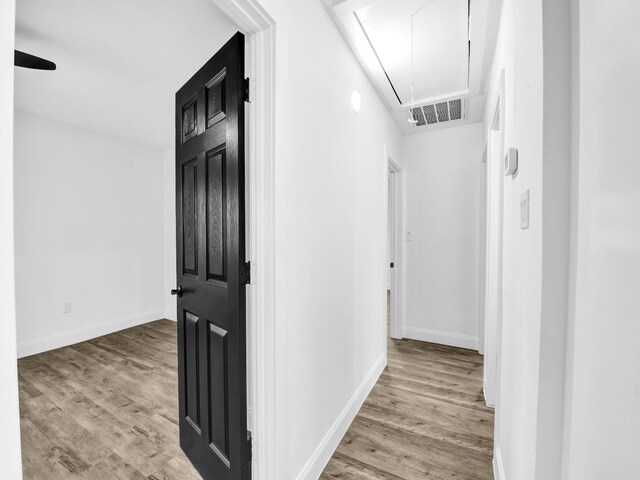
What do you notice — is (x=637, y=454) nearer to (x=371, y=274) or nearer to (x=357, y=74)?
(x=371, y=274)

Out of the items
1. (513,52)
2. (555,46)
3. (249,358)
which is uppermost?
(513,52)

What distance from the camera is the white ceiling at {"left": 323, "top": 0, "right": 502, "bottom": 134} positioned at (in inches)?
67.8

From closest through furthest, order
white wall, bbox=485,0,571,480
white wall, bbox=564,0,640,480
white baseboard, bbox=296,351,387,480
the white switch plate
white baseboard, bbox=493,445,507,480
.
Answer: white wall, bbox=564,0,640,480 → white wall, bbox=485,0,571,480 → the white switch plate → white baseboard, bbox=493,445,507,480 → white baseboard, bbox=296,351,387,480

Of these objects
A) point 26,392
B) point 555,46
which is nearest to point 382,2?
point 555,46

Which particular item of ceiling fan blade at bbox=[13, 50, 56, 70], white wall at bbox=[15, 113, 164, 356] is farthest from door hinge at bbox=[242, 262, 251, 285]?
white wall at bbox=[15, 113, 164, 356]

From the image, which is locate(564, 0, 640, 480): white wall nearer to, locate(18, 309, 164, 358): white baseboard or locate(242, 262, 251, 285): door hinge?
locate(242, 262, 251, 285): door hinge

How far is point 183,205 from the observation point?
180cm

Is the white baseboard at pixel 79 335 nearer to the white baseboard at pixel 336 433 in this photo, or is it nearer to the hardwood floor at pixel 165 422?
the hardwood floor at pixel 165 422

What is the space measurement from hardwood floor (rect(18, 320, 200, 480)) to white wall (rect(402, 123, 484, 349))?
2772 mm

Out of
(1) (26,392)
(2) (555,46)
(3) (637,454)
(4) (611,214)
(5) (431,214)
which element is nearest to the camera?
(3) (637,454)

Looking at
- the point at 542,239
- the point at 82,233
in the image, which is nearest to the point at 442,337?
the point at 542,239

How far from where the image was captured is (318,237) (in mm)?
1688

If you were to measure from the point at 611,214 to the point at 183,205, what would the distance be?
1818 millimetres

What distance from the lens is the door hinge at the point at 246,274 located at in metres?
1.29
